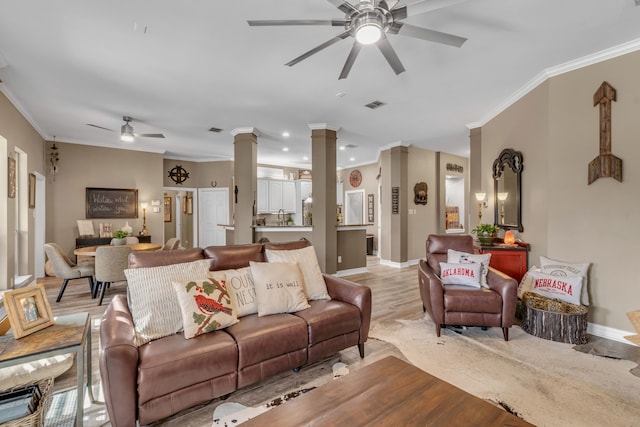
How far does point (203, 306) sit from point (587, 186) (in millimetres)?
3978

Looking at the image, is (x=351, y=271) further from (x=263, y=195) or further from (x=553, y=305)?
(x=263, y=195)

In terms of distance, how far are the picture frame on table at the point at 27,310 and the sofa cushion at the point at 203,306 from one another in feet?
2.35

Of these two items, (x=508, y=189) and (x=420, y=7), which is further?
(x=508, y=189)

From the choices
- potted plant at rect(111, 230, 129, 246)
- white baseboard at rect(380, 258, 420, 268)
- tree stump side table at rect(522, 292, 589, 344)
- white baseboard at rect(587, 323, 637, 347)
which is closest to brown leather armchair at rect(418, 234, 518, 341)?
tree stump side table at rect(522, 292, 589, 344)

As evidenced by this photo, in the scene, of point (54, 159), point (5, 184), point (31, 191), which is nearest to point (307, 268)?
point (5, 184)

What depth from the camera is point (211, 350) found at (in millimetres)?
1787

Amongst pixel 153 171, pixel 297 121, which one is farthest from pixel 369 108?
pixel 153 171

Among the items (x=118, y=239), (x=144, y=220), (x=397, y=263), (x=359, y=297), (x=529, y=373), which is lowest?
(x=529, y=373)

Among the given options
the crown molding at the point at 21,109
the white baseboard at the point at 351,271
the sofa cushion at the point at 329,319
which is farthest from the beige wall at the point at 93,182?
the sofa cushion at the point at 329,319

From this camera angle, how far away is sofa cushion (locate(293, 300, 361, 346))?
2.22 metres

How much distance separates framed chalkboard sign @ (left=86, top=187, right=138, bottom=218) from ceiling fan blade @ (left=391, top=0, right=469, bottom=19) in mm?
6936

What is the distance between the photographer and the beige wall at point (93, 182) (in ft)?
19.8

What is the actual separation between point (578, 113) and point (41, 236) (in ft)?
29.3

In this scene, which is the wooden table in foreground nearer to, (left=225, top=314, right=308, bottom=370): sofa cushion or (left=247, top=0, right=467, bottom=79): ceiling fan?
(left=225, top=314, right=308, bottom=370): sofa cushion
